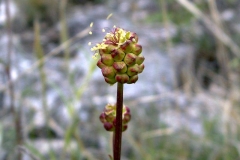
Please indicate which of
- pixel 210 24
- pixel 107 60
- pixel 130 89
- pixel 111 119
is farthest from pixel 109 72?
pixel 130 89

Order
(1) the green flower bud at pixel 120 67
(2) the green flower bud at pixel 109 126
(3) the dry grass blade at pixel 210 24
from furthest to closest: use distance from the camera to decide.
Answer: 1. (3) the dry grass blade at pixel 210 24
2. (2) the green flower bud at pixel 109 126
3. (1) the green flower bud at pixel 120 67

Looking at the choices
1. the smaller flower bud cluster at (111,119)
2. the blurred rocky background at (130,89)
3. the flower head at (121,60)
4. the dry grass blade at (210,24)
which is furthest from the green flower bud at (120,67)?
the dry grass blade at (210,24)

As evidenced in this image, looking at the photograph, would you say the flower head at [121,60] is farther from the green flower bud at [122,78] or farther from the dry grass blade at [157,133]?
the dry grass blade at [157,133]

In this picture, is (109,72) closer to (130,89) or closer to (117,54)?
(117,54)

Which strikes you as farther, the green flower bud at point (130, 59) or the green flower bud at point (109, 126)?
the green flower bud at point (109, 126)

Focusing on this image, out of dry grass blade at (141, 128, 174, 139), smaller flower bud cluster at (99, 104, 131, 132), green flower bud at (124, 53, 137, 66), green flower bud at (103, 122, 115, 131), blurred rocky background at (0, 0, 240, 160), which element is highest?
blurred rocky background at (0, 0, 240, 160)

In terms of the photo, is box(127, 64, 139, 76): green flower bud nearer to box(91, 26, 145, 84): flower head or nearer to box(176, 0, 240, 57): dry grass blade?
box(91, 26, 145, 84): flower head

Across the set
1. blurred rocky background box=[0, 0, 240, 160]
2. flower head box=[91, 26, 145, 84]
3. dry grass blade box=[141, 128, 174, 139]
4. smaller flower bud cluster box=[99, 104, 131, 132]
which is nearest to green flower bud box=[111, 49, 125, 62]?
flower head box=[91, 26, 145, 84]

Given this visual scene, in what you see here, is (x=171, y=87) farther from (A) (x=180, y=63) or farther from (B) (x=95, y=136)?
(B) (x=95, y=136)
